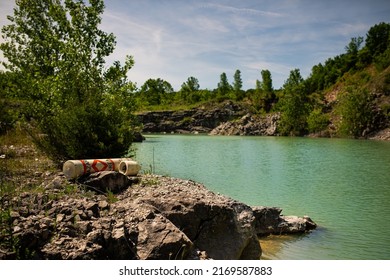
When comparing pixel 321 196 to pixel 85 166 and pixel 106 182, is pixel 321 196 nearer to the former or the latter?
pixel 106 182

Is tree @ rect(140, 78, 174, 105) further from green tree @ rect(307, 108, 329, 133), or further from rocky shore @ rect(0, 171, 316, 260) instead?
rocky shore @ rect(0, 171, 316, 260)

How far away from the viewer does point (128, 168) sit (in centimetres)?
1112

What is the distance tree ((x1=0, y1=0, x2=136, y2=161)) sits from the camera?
45.7ft

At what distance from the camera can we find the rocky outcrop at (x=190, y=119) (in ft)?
417

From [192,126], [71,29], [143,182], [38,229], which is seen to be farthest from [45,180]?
[192,126]

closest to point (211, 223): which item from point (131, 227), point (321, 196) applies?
point (131, 227)

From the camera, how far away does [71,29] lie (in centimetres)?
1936

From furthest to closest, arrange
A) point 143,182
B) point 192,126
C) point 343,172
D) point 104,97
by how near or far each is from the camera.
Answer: point 192,126 < point 343,172 < point 104,97 < point 143,182

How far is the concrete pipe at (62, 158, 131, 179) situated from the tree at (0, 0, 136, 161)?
215 centimetres

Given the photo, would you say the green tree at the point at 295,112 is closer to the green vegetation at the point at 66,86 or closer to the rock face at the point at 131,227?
the green vegetation at the point at 66,86

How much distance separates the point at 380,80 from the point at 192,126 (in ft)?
246

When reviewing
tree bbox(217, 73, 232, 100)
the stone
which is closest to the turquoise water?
the stone

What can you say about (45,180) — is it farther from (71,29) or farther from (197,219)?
(71,29)

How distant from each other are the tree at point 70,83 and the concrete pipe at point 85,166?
2.15m
